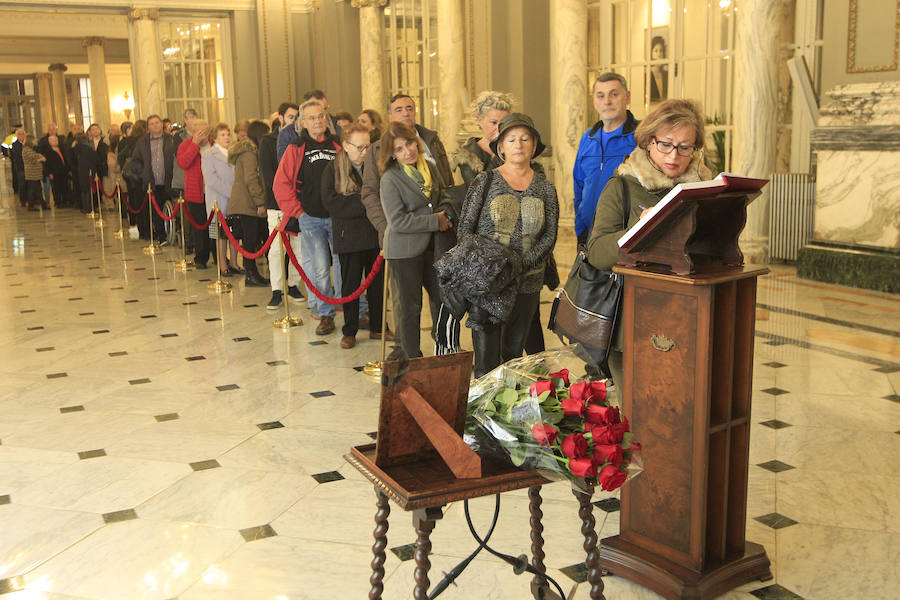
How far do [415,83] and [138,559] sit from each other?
43.7ft

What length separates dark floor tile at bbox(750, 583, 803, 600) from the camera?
3043mm

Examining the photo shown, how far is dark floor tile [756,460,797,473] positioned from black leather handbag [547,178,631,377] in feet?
3.69

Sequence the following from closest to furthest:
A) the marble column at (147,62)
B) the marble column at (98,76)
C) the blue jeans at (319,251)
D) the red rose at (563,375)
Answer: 1. the red rose at (563,375)
2. the blue jeans at (319,251)
3. the marble column at (147,62)
4. the marble column at (98,76)

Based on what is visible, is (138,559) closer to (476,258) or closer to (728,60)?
(476,258)

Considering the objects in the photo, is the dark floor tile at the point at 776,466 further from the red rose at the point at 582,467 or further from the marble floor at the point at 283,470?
the red rose at the point at 582,467

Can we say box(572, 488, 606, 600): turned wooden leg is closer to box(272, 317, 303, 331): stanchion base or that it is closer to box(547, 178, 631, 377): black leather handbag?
box(547, 178, 631, 377): black leather handbag

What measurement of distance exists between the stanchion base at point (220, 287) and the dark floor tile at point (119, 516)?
5.41 metres

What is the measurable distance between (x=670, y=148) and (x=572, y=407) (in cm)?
135

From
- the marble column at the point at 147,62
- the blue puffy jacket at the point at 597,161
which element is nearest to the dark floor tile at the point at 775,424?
the blue puffy jacket at the point at 597,161

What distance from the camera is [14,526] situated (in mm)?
3816

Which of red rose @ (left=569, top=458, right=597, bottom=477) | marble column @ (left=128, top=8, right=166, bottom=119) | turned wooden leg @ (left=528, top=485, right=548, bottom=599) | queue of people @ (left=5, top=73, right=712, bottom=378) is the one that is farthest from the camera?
marble column @ (left=128, top=8, right=166, bottom=119)

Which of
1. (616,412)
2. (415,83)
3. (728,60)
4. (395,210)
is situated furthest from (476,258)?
(415,83)

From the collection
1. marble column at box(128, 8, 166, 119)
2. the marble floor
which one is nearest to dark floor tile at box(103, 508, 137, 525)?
the marble floor

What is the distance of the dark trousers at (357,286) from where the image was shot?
263 inches
